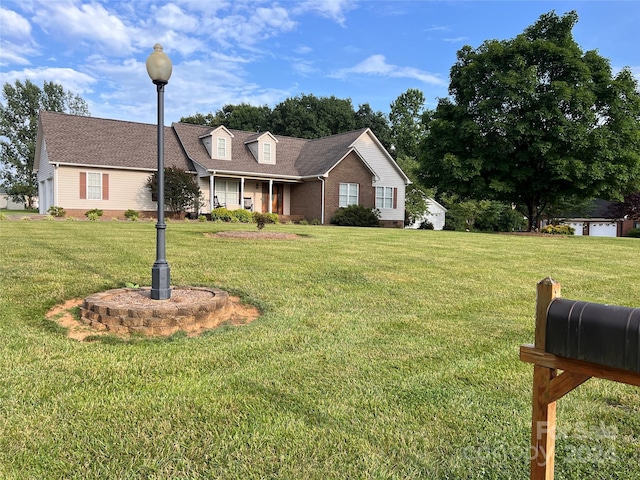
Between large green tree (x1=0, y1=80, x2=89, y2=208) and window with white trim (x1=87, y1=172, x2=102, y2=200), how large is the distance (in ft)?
93.4

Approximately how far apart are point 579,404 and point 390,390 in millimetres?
1304

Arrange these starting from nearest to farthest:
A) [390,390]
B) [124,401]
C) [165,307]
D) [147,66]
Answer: [124,401]
[390,390]
[165,307]
[147,66]

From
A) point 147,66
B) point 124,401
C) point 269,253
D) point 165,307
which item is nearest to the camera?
point 124,401

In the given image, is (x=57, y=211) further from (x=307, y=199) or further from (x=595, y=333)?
(x=595, y=333)

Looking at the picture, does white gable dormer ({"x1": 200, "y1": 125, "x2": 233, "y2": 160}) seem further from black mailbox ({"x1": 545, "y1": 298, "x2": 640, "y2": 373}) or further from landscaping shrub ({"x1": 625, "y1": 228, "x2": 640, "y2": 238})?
landscaping shrub ({"x1": 625, "y1": 228, "x2": 640, "y2": 238})

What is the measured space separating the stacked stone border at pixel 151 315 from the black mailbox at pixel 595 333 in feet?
11.4

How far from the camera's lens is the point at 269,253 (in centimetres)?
909

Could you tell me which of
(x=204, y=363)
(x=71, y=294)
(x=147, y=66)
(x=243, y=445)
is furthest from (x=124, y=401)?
(x=147, y=66)

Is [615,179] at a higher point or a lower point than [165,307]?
higher

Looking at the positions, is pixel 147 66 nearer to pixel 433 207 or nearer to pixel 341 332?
pixel 341 332

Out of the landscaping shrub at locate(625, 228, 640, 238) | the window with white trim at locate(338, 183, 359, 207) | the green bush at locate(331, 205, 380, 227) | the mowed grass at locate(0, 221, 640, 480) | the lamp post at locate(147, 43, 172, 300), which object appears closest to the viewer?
the mowed grass at locate(0, 221, 640, 480)

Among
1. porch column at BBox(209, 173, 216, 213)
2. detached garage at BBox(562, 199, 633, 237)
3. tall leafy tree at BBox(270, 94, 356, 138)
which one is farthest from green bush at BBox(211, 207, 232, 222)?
detached garage at BBox(562, 199, 633, 237)

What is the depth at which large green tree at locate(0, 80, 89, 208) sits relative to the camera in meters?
45.7

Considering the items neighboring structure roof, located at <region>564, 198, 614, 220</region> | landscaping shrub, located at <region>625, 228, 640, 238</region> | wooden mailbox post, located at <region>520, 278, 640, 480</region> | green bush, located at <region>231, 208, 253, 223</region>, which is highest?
neighboring structure roof, located at <region>564, 198, 614, 220</region>
